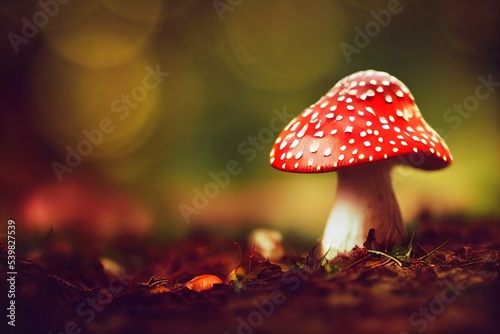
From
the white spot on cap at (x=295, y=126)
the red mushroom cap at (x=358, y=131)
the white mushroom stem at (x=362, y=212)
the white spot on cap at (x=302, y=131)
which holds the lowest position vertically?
the white mushroom stem at (x=362, y=212)

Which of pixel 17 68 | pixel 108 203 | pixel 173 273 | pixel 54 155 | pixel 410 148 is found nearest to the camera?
pixel 410 148

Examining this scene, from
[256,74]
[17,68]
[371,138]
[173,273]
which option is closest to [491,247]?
[371,138]

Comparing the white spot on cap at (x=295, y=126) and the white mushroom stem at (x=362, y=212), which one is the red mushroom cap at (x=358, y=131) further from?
the white mushroom stem at (x=362, y=212)

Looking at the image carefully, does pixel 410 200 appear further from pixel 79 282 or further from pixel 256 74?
pixel 79 282

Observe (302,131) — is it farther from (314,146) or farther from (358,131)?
(358,131)

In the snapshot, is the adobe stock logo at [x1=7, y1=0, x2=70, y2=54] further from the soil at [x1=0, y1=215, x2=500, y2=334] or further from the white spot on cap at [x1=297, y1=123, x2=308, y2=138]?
the white spot on cap at [x1=297, y1=123, x2=308, y2=138]

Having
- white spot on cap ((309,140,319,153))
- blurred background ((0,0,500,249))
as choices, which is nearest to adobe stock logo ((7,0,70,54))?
blurred background ((0,0,500,249))

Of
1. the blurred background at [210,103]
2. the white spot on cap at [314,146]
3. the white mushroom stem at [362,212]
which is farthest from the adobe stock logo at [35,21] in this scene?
the white mushroom stem at [362,212]
